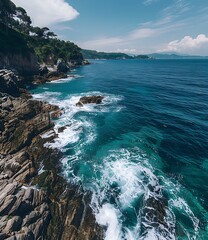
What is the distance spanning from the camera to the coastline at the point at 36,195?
18.0 meters

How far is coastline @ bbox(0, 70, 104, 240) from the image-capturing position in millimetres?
18016

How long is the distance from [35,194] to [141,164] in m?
17.2


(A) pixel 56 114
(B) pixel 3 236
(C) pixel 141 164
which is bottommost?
(C) pixel 141 164

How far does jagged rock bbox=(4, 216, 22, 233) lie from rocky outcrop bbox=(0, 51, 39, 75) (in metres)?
70.1

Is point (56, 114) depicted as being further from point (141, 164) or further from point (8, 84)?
point (141, 164)

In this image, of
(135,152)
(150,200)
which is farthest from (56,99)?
(150,200)

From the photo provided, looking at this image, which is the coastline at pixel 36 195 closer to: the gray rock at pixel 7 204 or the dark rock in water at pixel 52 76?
the gray rock at pixel 7 204

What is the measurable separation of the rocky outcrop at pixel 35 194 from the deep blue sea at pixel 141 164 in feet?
5.64

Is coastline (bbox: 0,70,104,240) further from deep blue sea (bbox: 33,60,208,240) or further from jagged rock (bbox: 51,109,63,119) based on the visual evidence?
jagged rock (bbox: 51,109,63,119)

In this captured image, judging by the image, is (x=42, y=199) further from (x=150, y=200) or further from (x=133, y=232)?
(x=150, y=200)

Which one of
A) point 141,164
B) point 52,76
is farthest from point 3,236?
point 52,76

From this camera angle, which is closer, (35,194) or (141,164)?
(35,194)

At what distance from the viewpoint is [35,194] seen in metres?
20.9

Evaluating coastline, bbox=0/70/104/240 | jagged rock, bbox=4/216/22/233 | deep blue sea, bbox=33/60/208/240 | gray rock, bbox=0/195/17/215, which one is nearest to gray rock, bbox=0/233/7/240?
coastline, bbox=0/70/104/240
